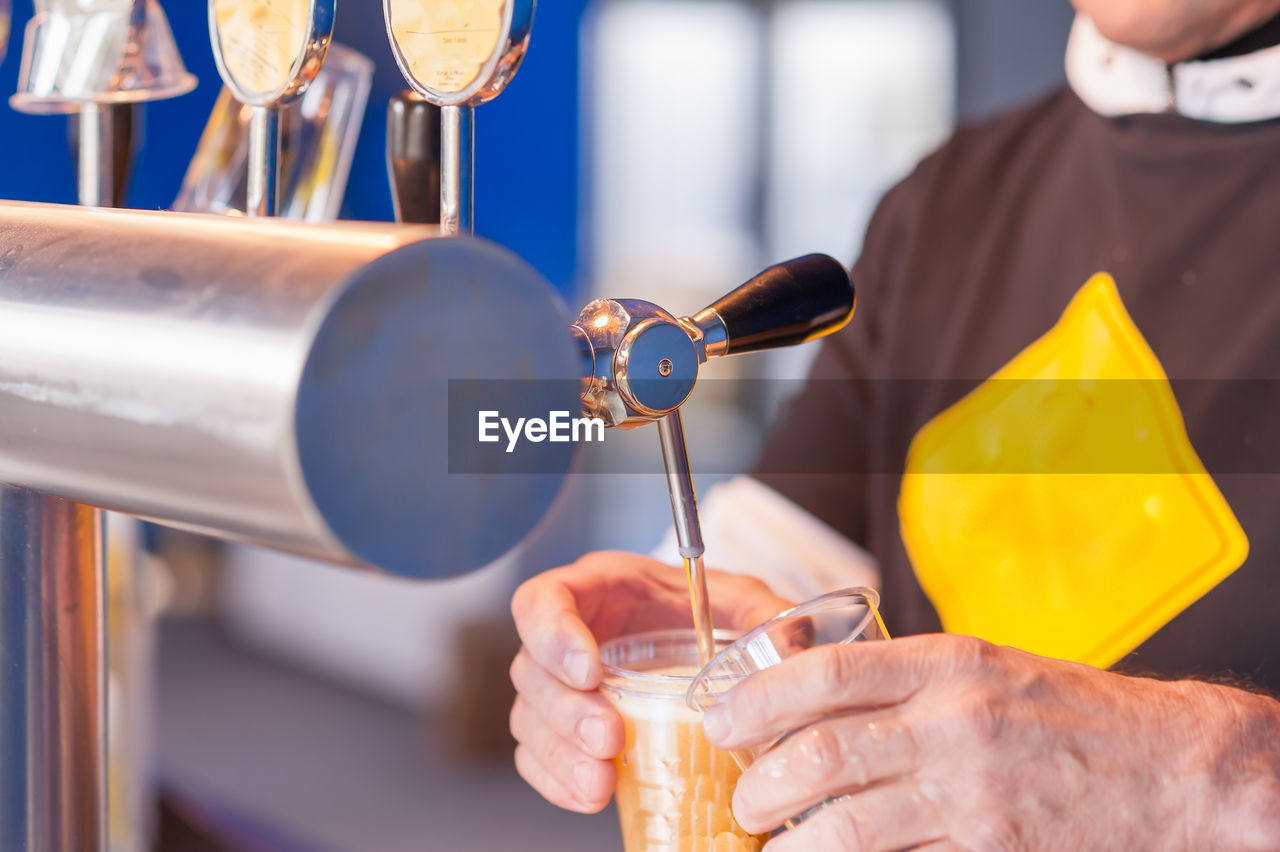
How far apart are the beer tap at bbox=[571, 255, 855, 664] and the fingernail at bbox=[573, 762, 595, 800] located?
0.26 feet

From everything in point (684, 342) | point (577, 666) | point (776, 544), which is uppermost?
point (684, 342)

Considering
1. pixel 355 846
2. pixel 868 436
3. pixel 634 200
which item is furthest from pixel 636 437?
pixel 868 436

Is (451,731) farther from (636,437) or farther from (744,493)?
(744,493)

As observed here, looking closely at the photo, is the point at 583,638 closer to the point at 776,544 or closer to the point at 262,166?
the point at 262,166

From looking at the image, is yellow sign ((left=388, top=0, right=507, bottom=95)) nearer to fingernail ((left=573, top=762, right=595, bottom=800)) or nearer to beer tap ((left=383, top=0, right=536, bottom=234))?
beer tap ((left=383, top=0, right=536, bottom=234))

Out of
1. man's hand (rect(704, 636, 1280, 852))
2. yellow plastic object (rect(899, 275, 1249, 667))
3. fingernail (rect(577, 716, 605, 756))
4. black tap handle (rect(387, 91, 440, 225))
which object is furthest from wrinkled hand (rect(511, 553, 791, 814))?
yellow plastic object (rect(899, 275, 1249, 667))

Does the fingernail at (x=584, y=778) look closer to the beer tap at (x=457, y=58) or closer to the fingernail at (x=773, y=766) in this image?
the fingernail at (x=773, y=766)

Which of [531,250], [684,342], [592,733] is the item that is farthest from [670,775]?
[531,250]

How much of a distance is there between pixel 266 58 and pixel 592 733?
0.30m

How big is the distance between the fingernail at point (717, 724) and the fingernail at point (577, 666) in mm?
110

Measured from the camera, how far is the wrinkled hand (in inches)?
20.9

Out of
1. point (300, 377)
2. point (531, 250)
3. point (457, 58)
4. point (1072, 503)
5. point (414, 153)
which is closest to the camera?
point (300, 377)

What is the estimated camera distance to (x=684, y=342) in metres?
0.38

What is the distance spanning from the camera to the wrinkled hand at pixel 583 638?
53cm
